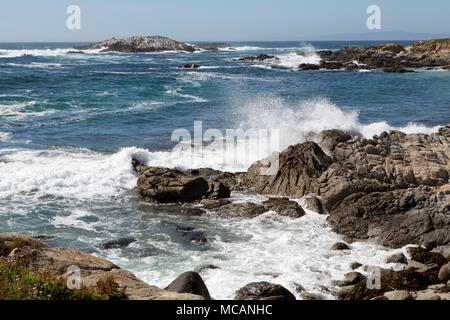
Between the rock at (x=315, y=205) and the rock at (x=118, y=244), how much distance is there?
19.6 feet

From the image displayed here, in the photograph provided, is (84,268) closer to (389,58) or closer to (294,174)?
(294,174)

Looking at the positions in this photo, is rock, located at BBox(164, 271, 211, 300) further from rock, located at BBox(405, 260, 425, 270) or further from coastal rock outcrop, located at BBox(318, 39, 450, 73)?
coastal rock outcrop, located at BBox(318, 39, 450, 73)

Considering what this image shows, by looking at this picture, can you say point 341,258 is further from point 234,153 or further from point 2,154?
point 2,154

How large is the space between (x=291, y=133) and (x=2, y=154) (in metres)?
14.1

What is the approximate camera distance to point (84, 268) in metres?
7.91

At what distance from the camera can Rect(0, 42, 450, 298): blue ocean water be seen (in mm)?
12062

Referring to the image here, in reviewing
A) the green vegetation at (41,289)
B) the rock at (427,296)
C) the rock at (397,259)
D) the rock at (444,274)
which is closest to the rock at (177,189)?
the rock at (397,259)

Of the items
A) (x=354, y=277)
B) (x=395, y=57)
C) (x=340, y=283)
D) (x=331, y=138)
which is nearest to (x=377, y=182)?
(x=331, y=138)

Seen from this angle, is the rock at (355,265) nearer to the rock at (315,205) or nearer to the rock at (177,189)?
the rock at (315,205)

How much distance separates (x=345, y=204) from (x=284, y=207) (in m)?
2.02

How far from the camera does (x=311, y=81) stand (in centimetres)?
5428

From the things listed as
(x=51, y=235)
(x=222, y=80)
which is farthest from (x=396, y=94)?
(x=51, y=235)

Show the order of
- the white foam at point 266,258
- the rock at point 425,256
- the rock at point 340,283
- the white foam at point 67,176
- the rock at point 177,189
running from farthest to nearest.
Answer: the white foam at point 67,176 < the rock at point 177,189 < the rock at point 425,256 < the white foam at point 266,258 < the rock at point 340,283

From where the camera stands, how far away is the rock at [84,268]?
6953 mm
